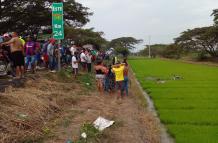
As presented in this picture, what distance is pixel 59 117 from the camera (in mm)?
10961

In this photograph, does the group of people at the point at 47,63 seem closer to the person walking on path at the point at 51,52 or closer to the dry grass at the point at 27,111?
the person walking on path at the point at 51,52

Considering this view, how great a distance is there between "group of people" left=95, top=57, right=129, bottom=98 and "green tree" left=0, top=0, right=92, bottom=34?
13.1 meters

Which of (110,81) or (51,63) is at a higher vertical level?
(51,63)

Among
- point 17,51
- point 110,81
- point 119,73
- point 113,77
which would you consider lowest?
point 110,81

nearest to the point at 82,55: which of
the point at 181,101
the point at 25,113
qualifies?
the point at 181,101

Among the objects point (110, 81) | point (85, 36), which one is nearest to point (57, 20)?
point (110, 81)

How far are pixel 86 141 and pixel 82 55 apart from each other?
1751 cm

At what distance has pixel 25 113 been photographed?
32.1ft

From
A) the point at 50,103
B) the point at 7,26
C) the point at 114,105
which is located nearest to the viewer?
the point at 50,103

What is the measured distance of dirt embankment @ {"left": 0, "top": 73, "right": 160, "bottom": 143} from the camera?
8539 mm

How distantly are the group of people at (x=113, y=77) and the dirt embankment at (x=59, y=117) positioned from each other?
2.27 m

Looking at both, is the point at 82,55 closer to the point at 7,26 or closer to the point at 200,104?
the point at 7,26

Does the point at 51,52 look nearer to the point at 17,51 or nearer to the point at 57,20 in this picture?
the point at 57,20

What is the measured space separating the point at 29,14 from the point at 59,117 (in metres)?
21.0
